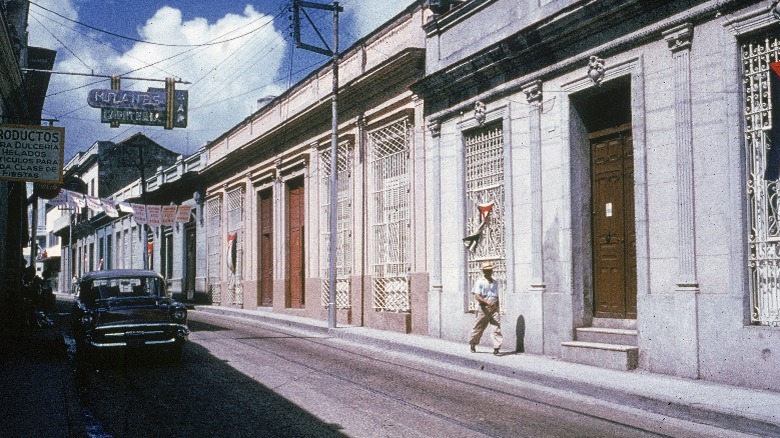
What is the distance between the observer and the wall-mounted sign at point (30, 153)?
12.8 metres

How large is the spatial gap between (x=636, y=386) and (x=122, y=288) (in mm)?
8429

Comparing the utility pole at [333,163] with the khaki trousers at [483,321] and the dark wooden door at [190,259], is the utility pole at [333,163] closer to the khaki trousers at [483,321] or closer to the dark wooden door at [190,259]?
the khaki trousers at [483,321]

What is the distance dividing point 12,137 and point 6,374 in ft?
13.4

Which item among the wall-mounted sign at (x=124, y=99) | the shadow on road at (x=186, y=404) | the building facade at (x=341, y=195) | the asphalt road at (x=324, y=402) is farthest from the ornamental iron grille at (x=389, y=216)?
the shadow on road at (x=186, y=404)

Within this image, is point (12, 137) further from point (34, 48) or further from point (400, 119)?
point (34, 48)

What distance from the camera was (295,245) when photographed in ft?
82.2

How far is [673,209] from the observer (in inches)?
418

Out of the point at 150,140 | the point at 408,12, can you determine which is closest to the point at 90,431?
the point at 408,12

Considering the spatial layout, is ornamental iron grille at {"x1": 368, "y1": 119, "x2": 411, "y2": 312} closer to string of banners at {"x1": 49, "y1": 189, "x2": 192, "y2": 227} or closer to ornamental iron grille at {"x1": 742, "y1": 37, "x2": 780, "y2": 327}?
ornamental iron grille at {"x1": 742, "y1": 37, "x2": 780, "y2": 327}

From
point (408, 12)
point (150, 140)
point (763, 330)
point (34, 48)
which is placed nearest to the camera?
point (763, 330)

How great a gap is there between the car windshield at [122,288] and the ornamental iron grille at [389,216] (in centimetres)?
619

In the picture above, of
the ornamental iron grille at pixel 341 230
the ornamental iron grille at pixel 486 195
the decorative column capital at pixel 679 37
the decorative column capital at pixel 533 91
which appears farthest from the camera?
the ornamental iron grille at pixel 341 230

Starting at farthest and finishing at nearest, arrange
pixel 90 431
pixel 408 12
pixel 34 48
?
pixel 34 48, pixel 408 12, pixel 90 431

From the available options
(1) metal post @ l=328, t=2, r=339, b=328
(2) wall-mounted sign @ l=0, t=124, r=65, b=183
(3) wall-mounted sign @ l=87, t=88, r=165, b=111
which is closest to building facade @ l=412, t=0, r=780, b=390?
(1) metal post @ l=328, t=2, r=339, b=328
